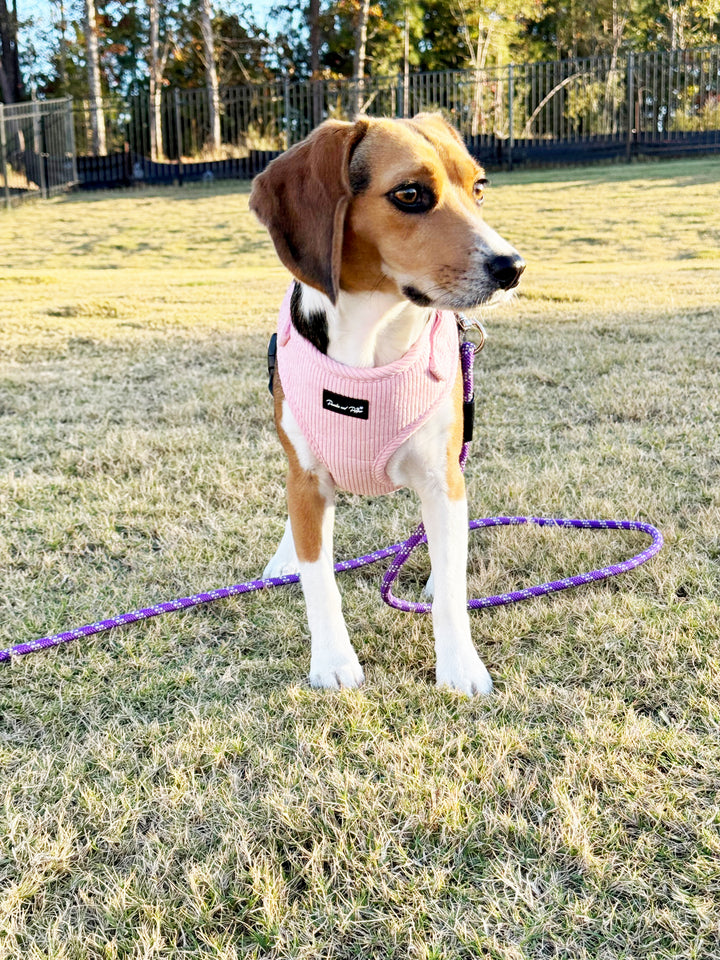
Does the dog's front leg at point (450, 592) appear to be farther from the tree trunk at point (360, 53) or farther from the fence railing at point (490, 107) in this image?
the tree trunk at point (360, 53)

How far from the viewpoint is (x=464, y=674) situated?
8.20ft

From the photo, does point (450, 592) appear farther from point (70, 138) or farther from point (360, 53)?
point (360, 53)

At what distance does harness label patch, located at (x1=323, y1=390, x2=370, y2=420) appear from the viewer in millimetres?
2391

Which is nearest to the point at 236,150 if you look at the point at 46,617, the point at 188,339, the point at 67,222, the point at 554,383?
the point at 67,222

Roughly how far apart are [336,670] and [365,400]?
813mm

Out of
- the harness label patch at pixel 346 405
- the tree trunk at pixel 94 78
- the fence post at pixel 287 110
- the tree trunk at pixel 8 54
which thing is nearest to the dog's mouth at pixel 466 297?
the harness label patch at pixel 346 405

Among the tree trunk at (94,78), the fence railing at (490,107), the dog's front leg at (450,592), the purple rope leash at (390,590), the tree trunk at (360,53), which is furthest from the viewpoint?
the tree trunk at (360,53)

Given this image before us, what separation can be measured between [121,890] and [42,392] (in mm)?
4589

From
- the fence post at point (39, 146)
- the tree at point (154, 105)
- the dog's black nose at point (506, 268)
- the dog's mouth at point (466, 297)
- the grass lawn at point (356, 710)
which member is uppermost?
the tree at point (154, 105)


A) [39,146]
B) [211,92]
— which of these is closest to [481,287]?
[39,146]

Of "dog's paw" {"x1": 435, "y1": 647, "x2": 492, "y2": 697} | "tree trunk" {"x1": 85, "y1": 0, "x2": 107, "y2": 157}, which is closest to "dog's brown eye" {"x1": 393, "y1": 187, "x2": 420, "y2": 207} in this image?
"dog's paw" {"x1": 435, "y1": 647, "x2": 492, "y2": 697}

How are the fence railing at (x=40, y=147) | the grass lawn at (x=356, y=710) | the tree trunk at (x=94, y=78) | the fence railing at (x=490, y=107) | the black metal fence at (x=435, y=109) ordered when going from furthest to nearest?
the tree trunk at (x=94, y=78) → the fence railing at (x=40, y=147) → the fence railing at (x=490, y=107) → the black metal fence at (x=435, y=109) → the grass lawn at (x=356, y=710)

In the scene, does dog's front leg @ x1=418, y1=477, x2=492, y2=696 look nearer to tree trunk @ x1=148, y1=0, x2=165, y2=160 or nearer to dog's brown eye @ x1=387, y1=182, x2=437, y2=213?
dog's brown eye @ x1=387, y1=182, x2=437, y2=213

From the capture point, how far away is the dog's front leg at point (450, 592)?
2.51 m
